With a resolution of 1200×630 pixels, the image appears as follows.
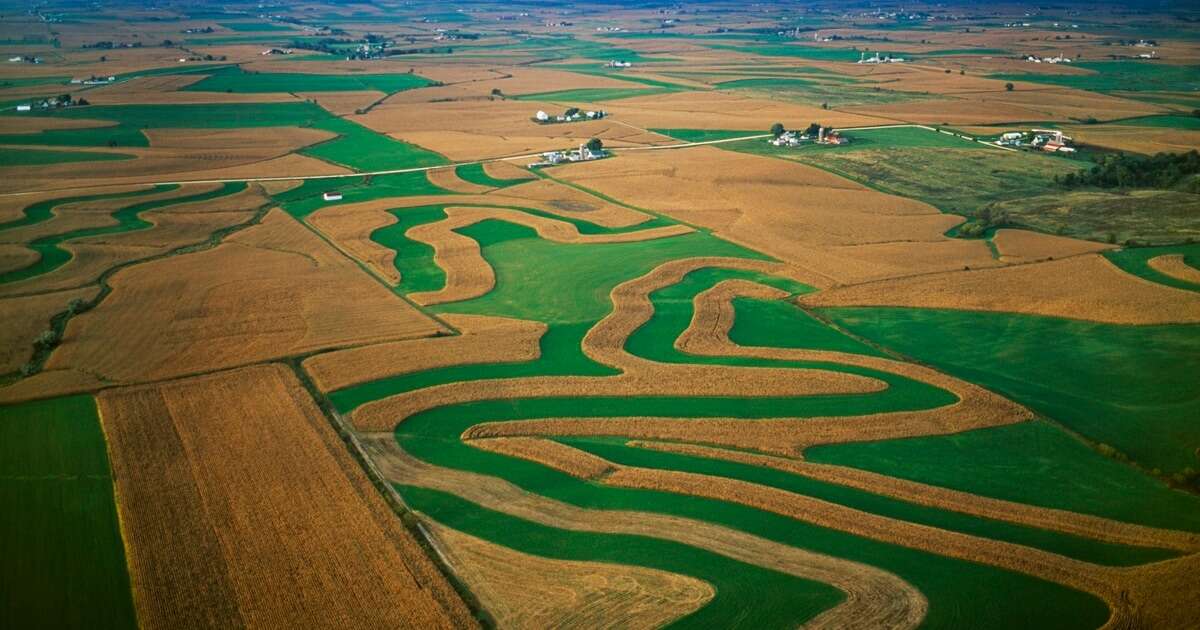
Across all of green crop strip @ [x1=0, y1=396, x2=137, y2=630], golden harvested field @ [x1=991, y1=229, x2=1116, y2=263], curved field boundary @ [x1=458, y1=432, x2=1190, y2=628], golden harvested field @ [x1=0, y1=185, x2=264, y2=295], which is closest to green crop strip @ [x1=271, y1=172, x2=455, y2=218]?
golden harvested field @ [x1=0, y1=185, x2=264, y2=295]

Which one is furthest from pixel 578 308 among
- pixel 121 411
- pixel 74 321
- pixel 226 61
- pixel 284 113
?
pixel 226 61

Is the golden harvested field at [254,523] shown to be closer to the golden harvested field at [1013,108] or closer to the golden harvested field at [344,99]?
the golden harvested field at [344,99]

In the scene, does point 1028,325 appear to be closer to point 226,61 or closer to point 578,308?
point 578,308

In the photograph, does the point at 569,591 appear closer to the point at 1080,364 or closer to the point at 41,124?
the point at 1080,364

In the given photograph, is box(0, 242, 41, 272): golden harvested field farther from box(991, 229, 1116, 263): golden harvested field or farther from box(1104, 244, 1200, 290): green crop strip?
box(1104, 244, 1200, 290): green crop strip

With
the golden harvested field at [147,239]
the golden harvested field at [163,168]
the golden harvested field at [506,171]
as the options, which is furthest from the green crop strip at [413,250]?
the golden harvested field at [163,168]
